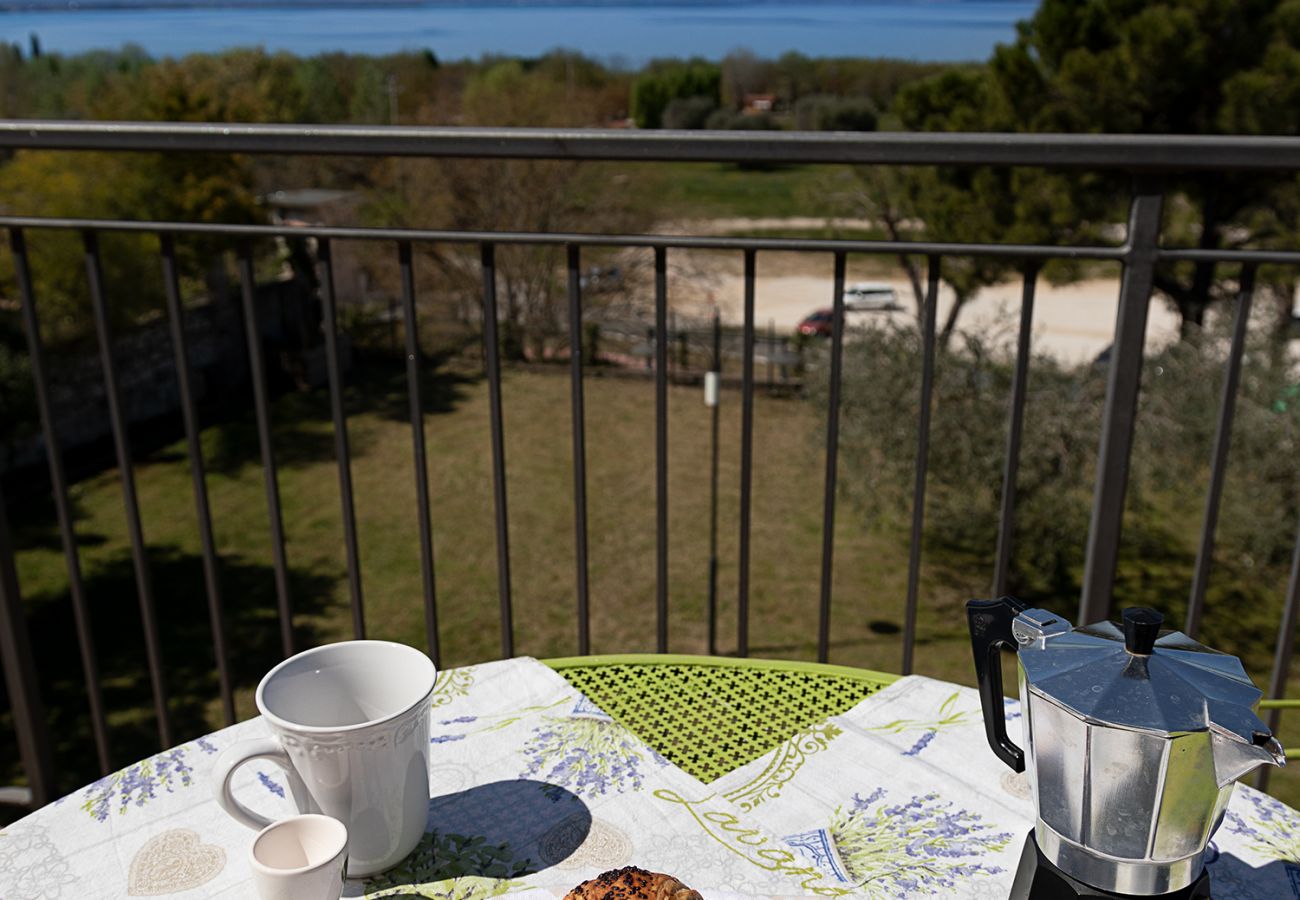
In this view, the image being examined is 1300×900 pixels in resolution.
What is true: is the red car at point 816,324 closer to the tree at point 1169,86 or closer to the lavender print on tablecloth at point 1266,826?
the tree at point 1169,86

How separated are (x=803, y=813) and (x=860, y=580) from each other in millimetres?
11797

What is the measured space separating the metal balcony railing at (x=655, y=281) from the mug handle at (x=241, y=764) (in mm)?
853

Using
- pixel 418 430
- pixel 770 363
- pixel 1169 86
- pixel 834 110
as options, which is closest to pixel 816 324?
pixel 770 363

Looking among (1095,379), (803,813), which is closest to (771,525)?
(1095,379)

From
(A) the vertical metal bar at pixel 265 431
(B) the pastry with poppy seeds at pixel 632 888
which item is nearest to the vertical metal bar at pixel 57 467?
(A) the vertical metal bar at pixel 265 431

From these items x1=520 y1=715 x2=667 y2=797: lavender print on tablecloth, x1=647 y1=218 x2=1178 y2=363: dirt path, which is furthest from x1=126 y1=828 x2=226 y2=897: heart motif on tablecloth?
x1=647 y1=218 x2=1178 y2=363: dirt path

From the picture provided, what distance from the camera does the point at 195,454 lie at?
1759 mm

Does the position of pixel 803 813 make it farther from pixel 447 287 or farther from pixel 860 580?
pixel 447 287

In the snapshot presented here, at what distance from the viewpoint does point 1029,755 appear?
2.26 ft

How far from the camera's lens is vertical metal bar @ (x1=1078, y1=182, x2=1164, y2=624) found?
143 cm

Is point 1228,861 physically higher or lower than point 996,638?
lower

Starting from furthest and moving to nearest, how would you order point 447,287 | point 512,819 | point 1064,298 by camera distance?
point 1064,298, point 447,287, point 512,819

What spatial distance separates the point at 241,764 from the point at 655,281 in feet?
3.25

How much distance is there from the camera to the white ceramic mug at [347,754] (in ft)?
2.33
